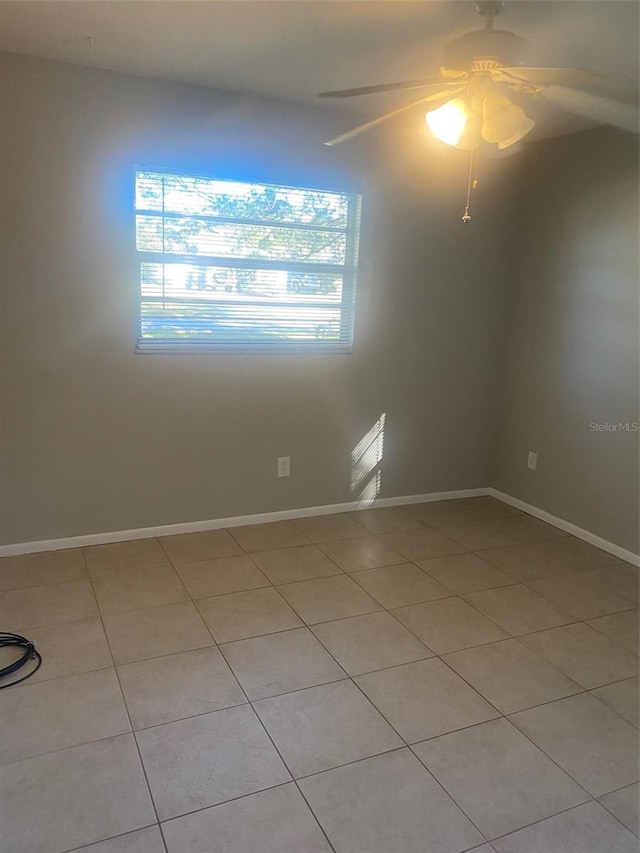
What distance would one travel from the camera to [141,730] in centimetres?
189

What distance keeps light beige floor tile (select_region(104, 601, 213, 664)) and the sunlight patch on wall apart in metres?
1.45

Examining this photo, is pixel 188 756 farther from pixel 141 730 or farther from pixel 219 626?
pixel 219 626

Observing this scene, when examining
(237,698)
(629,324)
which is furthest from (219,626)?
(629,324)

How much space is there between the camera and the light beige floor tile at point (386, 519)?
3.56 m

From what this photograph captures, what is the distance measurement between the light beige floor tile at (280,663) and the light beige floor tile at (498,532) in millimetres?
1324

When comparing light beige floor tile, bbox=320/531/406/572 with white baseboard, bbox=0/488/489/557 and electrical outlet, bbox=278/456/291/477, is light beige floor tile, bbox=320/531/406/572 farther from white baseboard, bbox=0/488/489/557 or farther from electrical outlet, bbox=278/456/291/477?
electrical outlet, bbox=278/456/291/477

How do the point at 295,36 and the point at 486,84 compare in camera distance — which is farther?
the point at 295,36

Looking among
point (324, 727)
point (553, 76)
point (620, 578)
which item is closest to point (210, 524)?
point (324, 727)

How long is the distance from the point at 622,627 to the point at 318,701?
138 centimetres

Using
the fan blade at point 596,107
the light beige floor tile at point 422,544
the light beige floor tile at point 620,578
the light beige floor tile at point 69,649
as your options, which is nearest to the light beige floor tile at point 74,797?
the light beige floor tile at point 69,649

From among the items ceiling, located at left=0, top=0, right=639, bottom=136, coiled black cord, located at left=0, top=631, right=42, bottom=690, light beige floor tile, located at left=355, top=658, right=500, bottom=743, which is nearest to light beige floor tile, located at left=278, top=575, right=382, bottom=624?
light beige floor tile, located at left=355, top=658, right=500, bottom=743

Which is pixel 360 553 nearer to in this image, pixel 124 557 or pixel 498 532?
pixel 498 532

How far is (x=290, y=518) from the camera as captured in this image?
362 cm

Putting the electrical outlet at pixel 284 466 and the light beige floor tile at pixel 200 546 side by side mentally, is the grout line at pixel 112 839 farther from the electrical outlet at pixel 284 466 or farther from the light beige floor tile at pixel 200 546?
the electrical outlet at pixel 284 466
